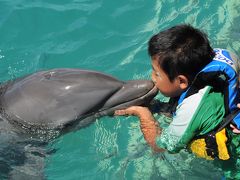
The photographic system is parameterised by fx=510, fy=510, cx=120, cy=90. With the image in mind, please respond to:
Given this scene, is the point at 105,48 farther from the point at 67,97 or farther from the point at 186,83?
the point at 186,83

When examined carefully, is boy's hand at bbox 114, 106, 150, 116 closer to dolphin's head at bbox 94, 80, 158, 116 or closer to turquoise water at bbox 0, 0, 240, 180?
dolphin's head at bbox 94, 80, 158, 116

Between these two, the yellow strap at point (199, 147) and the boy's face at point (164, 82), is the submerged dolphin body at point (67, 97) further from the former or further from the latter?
the yellow strap at point (199, 147)

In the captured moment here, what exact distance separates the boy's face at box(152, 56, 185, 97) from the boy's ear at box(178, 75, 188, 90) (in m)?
0.02

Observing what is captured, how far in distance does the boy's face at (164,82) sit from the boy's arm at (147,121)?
1.24 ft

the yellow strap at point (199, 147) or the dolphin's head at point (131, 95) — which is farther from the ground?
the dolphin's head at point (131, 95)

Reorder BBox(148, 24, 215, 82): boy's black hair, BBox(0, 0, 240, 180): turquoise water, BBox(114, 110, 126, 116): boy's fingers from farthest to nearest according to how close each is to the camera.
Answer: BBox(0, 0, 240, 180): turquoise water, BBox(114, 110, 126, 116): boy's fingers, BBox(148, 24, 215, 82): boy's black hair

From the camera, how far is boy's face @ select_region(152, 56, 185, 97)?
5.28 metres

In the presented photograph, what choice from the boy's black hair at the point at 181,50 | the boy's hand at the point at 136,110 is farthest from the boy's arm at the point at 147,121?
the boy's black hair at the point at 181,50

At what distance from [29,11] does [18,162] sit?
509 cm

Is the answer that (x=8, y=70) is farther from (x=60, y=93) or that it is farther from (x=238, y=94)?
(x=238, y=94)

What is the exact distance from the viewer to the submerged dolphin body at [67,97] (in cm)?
580

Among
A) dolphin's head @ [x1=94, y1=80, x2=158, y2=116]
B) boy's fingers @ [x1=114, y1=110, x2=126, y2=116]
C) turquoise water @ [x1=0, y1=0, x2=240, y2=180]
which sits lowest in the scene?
turquoise water @ [x1=0, y1=0, x2=240, y2=180]

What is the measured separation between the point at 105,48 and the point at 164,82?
4.33 m

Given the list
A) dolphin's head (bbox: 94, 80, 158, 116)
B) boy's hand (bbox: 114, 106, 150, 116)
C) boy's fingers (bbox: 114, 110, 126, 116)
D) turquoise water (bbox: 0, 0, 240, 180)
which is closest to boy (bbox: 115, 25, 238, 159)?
dolphin's head (bbox: 94, 80, 158, 116)
